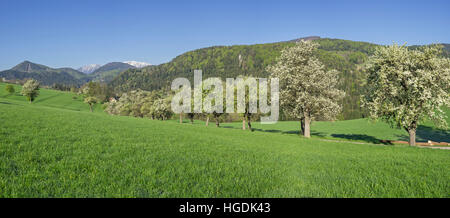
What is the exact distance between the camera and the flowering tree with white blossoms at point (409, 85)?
898 inches

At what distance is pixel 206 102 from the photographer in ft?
150

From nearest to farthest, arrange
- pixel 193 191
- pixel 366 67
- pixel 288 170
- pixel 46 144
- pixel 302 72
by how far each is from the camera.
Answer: pixel 193 191 < pixel 288 170 < pixel 46 144 < pixel 366 67 < pixel 302 72

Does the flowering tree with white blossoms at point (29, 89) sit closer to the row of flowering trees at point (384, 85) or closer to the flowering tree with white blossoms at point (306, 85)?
the row of flowering trees at point (384, 85)

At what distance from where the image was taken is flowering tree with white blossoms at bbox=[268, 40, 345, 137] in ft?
99.4

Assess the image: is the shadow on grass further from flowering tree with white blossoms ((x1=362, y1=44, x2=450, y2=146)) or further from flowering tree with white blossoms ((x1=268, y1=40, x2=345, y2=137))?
flowering tree with white blossoms ((x1=268, y1=40, x2=345, y2=137))

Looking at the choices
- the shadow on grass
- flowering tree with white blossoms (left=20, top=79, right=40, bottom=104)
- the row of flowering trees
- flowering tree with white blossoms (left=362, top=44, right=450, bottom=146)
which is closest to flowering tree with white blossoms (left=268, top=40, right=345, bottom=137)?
the row of flowering trees

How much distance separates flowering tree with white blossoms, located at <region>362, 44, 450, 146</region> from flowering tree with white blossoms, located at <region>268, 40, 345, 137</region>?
5563 mm

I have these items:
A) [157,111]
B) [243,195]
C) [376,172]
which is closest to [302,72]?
[376,172]

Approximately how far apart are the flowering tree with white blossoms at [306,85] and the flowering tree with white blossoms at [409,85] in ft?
18.3

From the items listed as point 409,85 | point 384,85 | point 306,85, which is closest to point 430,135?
point 409,85

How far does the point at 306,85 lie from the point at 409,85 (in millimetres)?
11237

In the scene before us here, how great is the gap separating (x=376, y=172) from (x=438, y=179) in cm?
166
